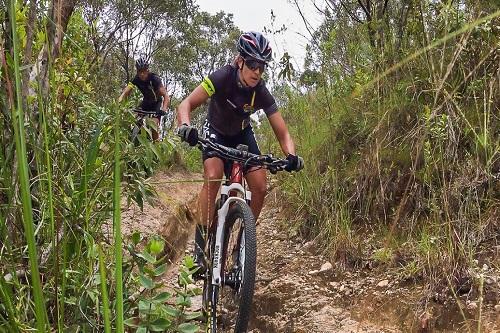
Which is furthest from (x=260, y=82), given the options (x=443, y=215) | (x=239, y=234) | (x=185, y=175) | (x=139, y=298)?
(x=185, y=175)

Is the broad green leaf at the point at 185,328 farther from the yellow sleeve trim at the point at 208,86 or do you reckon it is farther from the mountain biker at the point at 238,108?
the yellow sleeve trim at the point at 208,86

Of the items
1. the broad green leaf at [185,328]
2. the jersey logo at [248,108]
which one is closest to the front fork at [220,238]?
the jersey logo at [248,108]

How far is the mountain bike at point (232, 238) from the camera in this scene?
8.50 feet

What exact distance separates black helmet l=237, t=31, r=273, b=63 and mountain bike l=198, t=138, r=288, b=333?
70 centimetres

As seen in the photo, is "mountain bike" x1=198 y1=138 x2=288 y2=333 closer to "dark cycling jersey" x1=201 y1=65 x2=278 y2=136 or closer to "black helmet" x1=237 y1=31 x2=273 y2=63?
"dark cycling jersey" x1=201 y1=65 x2=278 y2=136

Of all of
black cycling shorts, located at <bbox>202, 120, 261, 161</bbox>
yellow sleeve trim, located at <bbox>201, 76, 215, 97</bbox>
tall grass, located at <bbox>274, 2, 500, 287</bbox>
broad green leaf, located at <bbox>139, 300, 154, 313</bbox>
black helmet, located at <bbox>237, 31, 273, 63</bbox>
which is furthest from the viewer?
black cycling shorts, located at <bbox>202, 120, 261, 161</bbox>

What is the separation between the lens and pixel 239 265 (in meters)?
2.81

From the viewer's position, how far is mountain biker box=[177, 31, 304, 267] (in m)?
3.09

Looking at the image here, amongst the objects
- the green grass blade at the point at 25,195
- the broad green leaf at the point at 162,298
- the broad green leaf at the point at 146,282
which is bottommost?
the broad green leaf at the point at 162,298

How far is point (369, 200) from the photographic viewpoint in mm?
3270

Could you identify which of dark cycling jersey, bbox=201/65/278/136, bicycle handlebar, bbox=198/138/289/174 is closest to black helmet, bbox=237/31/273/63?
dark cycling jersey, bbox=201/65/278/136

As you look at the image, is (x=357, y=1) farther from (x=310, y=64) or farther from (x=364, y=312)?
(x=364, y=312)

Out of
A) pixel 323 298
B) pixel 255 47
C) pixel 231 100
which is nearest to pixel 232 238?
pixel 323 298

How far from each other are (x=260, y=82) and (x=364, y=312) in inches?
67.3
